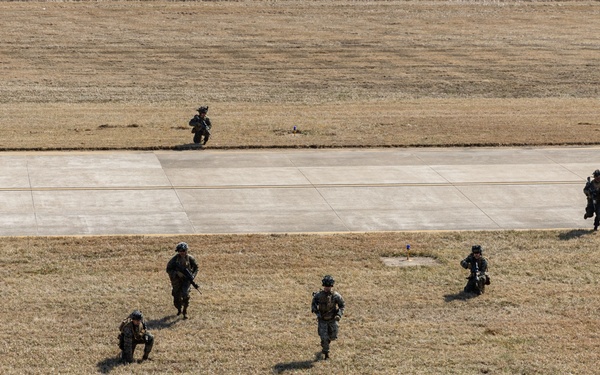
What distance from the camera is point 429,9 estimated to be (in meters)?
68.0

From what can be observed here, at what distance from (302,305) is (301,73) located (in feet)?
102

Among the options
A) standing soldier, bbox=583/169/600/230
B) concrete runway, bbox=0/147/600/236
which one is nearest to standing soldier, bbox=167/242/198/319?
concrete runway, bbox=0/147/600/236

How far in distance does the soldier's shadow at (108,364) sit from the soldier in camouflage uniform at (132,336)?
0.15 meters

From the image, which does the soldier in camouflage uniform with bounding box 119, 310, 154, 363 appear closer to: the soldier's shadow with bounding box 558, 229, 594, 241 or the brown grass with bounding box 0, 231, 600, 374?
the brown grass with bounding box 0, 231, 600, 374

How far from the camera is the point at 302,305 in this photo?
20.2 meters

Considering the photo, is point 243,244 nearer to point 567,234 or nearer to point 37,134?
point 567,234

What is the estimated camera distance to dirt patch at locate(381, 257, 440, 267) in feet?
75.2

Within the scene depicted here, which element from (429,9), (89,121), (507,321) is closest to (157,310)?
(507,321)

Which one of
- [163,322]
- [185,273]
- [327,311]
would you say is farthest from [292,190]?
[327,311]

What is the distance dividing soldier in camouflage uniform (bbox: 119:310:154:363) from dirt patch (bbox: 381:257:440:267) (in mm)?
7154

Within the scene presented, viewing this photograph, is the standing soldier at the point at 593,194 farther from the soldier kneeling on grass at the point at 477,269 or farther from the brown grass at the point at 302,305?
the soldier kneeling on grass at the point at 477,269

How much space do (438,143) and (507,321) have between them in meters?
16.1

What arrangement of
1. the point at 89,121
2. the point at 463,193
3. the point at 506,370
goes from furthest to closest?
1. the point at 89,121
2. the point at 463,193
3. the point at 506,370

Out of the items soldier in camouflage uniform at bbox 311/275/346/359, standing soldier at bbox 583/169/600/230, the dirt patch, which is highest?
standing soldier at bbox 583/169/600/230
